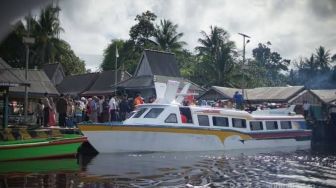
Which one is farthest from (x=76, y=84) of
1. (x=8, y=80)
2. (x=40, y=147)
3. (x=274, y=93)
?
(x=40, y=147)

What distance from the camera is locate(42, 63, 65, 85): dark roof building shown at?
4772cm

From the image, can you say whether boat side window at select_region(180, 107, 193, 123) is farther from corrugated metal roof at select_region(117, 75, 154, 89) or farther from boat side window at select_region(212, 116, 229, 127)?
corrugated metal roof at select_region(117, 75, 154, 89)

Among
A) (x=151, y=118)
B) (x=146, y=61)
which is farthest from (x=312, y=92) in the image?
(x=151, y=118)

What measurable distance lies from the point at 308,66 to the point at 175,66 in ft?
115

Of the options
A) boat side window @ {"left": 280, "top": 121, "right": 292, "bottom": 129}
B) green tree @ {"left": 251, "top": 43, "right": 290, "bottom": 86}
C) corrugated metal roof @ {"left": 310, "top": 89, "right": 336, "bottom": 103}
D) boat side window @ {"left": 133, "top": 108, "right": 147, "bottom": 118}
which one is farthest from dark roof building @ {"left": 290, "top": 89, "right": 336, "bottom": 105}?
green tree @ {"left": 251, "top": 43, "right": 290, "bottom": 86}

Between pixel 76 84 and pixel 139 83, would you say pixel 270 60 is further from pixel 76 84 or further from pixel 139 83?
pixel 139 83

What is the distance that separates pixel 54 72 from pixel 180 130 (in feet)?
106

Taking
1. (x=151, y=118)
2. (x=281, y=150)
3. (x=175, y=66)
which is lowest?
(x=281, y=150)

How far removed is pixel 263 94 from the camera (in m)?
36.2

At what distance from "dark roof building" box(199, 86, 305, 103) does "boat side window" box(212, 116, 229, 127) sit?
46.6 ft

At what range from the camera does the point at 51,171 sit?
13.1 m

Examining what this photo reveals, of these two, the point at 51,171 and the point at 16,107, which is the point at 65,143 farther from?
the point at 16,107

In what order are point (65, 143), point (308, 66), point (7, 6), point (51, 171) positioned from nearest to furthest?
point (7, 6) → point (51, 171) → point (65, 143) → point (308, 66)

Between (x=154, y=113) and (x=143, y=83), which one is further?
(x=143, y=83)
